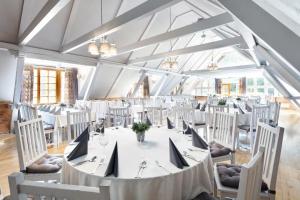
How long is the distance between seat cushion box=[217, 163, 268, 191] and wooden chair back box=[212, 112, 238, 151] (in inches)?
23.3

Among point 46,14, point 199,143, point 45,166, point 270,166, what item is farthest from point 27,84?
point 270,166

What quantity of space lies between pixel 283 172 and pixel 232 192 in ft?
6.86

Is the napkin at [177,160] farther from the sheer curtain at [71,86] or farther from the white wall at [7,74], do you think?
the sheer curtain at [71,86]

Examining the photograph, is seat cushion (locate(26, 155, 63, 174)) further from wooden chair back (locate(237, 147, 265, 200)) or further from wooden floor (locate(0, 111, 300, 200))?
wooden chair back (locate(237, 147, 265, 200))

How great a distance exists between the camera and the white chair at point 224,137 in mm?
2459

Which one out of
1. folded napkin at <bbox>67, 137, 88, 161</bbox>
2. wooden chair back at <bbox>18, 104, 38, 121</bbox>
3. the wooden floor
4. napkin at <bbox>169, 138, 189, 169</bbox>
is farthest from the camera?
wooden chair back at <bbox>18, 104, 38, 121</bbox>

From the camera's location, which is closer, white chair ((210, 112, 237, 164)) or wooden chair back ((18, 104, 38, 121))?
white chair ((210, 112, 237, 164))

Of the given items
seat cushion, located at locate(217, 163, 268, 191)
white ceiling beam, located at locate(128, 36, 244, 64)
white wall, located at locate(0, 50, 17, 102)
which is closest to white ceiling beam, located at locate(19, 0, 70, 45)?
white wall, located at locate(0, 50, 17, 102)

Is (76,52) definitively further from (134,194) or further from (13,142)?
(134,194)

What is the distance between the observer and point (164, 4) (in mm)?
3217

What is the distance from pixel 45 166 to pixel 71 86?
641 cm

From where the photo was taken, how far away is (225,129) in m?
2.73

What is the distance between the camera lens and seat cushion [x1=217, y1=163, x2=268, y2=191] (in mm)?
1717

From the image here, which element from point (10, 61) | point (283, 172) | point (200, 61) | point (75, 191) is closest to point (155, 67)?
point (200, 61)
